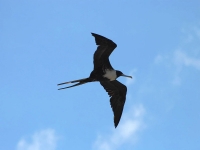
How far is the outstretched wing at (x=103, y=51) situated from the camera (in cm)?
1240

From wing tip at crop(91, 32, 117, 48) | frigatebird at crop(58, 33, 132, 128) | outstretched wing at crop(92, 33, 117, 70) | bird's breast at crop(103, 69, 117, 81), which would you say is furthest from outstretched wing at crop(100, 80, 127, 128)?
wing tip at crop(91, 32, 117, 48)

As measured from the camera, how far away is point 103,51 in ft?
41.5

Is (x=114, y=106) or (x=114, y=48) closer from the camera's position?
(x=114, y=48)

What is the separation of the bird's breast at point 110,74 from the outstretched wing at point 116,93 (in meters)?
0.50

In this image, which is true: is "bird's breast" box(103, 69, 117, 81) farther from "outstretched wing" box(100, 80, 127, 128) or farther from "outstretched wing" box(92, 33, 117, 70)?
"outstretched wing" box(100, 80, 127, 128)

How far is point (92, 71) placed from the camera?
13.0 meters

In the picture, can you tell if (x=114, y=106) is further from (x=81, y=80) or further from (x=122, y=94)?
(x=81, y=80)

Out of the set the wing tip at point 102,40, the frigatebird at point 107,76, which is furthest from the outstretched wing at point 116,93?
the wing tip at point 102,40

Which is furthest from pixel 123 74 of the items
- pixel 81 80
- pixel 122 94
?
pixel 81 80

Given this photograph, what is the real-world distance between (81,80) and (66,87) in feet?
1.75

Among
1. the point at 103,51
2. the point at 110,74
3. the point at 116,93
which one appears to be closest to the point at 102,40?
→ the point at 103,51

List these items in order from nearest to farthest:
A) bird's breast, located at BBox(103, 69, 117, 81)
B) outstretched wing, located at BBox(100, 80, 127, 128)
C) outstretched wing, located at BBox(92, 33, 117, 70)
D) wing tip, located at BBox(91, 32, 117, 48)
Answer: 1. wing tip, located at BBox(91, 32, 117, 48)
2. outstretched wing, located at BBox(92, 33, 117, 70)
3. bird's breast, located at BBox(103, 69, 117, 81)
4. outstretched wing, located at BBox(100, 80, 127, 128)

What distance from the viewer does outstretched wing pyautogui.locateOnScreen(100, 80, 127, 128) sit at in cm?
1373

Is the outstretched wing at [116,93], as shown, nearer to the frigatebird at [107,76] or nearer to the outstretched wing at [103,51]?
the frigatebird at [107,76]
